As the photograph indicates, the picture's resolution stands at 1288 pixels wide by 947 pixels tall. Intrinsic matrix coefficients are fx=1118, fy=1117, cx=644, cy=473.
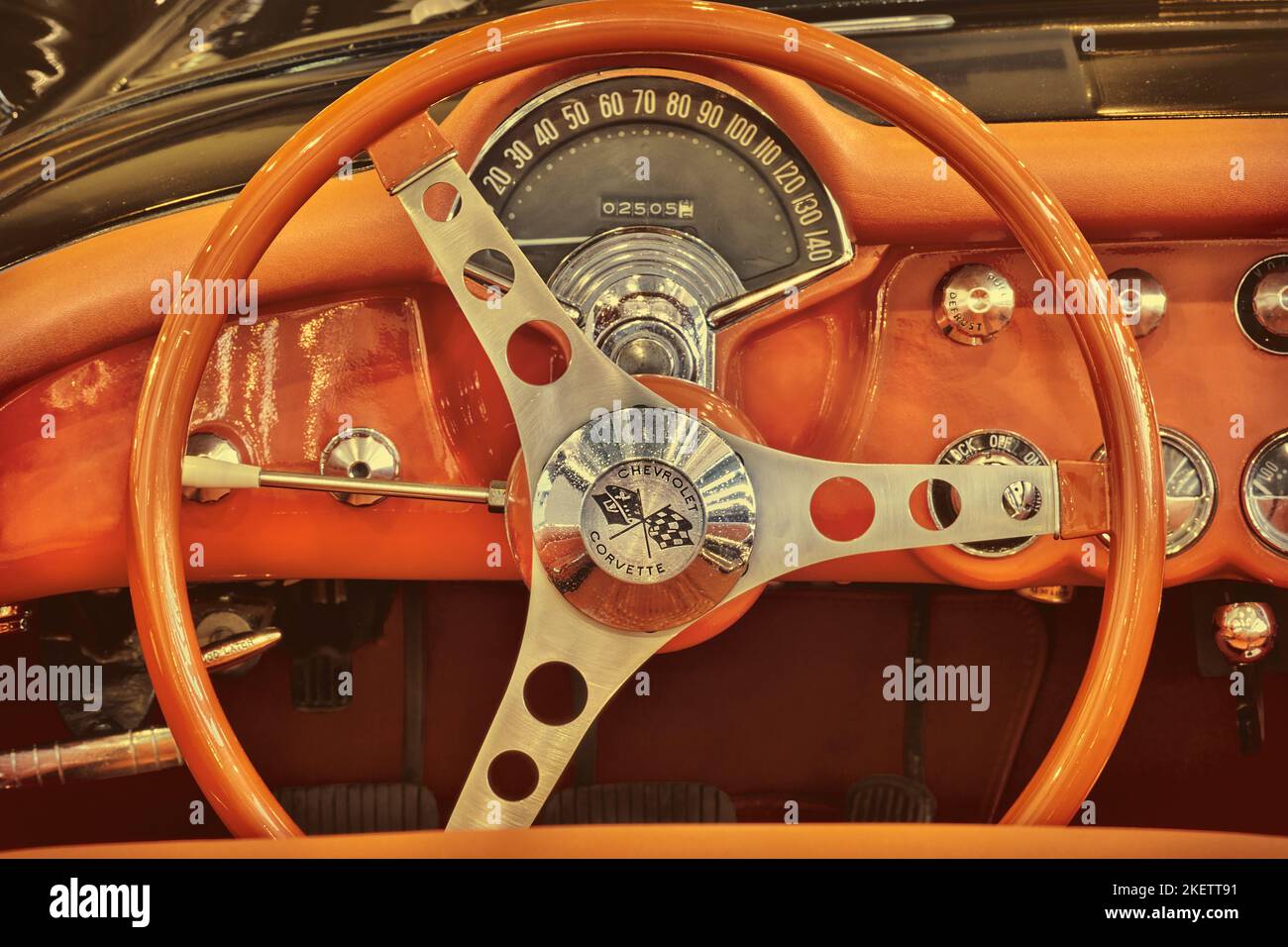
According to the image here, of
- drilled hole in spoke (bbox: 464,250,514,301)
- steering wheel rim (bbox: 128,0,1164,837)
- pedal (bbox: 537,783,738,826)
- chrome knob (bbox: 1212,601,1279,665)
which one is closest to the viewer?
steering wheel rim (bbox: 128,0,1164,837)

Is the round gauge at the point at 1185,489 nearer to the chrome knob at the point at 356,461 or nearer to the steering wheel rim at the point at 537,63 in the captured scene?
the steering wheel rim at the point at 537,63

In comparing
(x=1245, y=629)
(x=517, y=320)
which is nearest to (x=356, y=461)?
(x=517, y=320)

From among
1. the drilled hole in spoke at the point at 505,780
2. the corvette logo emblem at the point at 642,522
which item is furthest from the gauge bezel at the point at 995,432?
the drilled hole in spoke at the point at 505,780

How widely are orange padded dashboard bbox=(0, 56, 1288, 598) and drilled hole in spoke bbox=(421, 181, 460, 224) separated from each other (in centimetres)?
12

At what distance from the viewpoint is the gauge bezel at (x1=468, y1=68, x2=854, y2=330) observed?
3.00 feet

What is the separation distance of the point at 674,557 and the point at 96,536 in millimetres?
504

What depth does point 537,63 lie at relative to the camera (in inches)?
29.6

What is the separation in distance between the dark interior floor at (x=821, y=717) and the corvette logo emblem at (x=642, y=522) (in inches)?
19.5

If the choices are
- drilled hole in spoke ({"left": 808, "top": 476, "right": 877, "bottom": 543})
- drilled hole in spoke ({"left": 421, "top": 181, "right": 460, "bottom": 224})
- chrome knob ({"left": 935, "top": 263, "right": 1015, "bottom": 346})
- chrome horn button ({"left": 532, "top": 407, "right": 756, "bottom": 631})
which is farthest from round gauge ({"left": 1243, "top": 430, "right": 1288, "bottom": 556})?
drilled hole in spoke ({"left": 421, "top": 181, "right": 460, "bottom": 224})

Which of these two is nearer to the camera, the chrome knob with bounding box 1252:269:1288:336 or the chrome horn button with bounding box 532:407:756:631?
the chrome horn button with bounding box 532:407:756:631

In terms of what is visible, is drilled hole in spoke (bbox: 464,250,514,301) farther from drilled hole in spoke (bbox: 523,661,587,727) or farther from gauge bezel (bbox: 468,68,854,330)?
drilled hole in spoke (bbox: 523,661,587,727)

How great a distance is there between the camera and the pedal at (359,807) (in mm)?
1175

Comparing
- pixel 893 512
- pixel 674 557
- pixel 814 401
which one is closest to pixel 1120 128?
pixel 814 401
